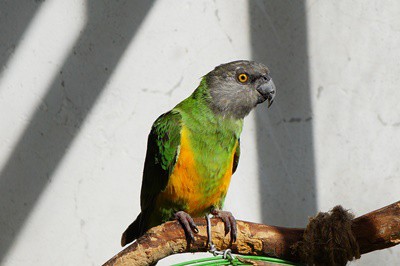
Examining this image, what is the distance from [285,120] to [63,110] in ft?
4.91

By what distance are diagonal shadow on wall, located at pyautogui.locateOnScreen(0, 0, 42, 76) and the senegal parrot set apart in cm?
120

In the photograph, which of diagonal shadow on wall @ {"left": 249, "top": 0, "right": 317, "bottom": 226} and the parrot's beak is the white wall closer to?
diagonal shadow on wall @ {"left": 249, "top": 0, "right": 317, "bottom": 226}

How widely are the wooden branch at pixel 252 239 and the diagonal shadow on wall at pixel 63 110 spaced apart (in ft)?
5.13

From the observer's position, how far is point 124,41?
13.2ft

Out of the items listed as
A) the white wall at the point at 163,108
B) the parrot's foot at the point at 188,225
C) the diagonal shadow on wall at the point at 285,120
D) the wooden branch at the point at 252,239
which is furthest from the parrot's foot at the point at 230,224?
the diagonal shadow on wall at the point at 285,120

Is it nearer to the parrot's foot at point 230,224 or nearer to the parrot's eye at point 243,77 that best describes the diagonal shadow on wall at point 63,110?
the parrot's eye at point 243,77

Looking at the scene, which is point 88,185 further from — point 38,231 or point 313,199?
point 313,199

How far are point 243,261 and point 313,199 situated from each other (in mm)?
2017

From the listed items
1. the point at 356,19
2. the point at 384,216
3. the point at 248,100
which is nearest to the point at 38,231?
the point at 248,100

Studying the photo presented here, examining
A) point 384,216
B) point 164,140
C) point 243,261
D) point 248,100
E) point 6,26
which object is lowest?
point 243,261

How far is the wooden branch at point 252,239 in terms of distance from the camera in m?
2.46

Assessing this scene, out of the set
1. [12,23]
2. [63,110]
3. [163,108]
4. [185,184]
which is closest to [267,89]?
[185,184]

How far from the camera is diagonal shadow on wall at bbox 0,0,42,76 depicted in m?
3.81

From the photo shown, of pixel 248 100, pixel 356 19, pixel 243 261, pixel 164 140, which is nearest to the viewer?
pixel 243 261
